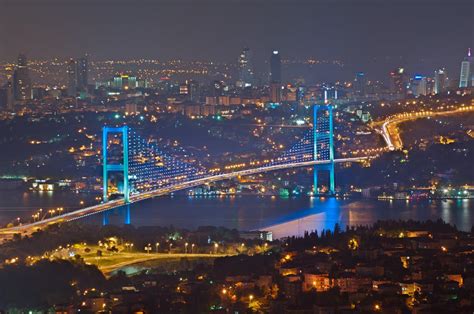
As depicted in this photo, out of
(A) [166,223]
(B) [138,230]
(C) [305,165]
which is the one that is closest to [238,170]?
(C) [305,165]

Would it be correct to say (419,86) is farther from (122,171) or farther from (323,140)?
(122,171)

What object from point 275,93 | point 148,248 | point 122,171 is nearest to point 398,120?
point 275,93

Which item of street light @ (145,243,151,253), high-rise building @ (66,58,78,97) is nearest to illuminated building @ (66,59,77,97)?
high-rise building @ (66,58,78,97)

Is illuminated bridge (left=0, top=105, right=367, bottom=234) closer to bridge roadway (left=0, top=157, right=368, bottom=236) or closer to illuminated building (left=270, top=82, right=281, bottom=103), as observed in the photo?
bridge roadway (left=0, top=157, right=368, bottom=236)

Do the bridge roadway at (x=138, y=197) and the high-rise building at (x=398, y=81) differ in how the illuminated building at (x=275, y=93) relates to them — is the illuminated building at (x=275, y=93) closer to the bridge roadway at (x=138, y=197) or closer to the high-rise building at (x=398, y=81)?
the high-rise building at (x=398, y=81)

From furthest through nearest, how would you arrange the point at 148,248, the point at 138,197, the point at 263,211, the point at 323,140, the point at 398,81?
the point at 398,81, the point at 323,140, the point at 263,211, the point at 138,197, the point at 148,248

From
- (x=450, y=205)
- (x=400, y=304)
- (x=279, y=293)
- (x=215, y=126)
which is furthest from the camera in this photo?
(x=215, y=126)

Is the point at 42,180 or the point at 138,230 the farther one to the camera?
the point at 42,180

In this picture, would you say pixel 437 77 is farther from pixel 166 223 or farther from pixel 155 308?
pixel 155 308
